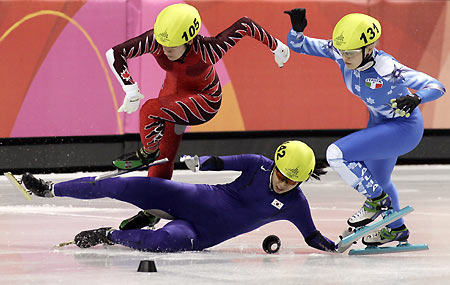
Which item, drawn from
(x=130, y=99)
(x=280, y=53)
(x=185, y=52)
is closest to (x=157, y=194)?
(x=130, y=99)

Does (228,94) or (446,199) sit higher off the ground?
(228,94)

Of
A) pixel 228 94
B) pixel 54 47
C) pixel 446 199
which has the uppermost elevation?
pixel 54 47

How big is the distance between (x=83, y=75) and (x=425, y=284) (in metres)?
5.87

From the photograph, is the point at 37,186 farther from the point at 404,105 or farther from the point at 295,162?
the point at 404,105

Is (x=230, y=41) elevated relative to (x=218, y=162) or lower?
elevated

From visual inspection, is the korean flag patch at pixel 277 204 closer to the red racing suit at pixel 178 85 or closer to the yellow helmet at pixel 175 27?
the red racing suit at pixel 178 85

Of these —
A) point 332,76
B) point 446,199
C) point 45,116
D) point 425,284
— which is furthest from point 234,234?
point 332,76

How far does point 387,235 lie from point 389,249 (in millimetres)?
153

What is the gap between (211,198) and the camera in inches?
248

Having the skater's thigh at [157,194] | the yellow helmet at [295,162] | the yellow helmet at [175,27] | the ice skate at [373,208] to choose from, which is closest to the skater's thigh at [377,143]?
the ice skate at [373,208]

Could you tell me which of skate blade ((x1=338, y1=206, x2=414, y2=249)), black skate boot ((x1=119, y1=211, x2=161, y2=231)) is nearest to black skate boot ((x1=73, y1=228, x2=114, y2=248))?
black skate boot ((x1=119, y1=211, x2=161, y2=231))

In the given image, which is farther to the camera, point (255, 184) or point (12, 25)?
point (12, 25)

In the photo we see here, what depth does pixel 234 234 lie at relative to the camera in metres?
6.34

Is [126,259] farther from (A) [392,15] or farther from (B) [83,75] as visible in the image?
(A) [392,15]
